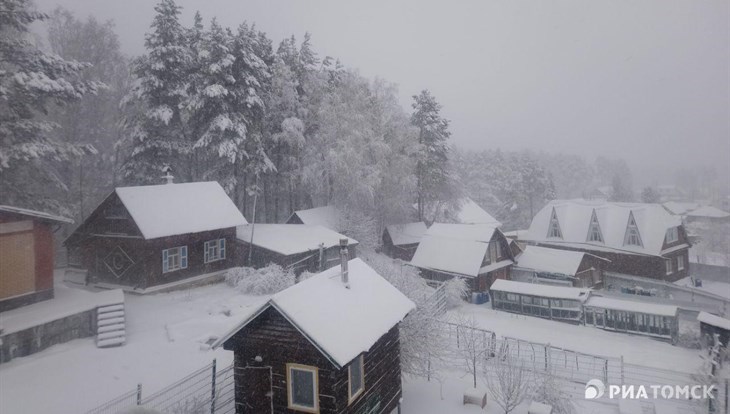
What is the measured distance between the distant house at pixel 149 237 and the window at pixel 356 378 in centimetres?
1546

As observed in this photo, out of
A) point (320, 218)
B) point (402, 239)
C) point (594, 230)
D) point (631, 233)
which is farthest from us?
point (594, 230)

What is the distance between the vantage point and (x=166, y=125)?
103 feet

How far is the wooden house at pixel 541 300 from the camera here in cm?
2773

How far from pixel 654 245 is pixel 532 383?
30.0 metres

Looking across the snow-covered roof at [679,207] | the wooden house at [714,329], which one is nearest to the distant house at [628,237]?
the snow-covered roof at [679,207]

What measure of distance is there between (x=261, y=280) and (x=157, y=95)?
17.4 meters

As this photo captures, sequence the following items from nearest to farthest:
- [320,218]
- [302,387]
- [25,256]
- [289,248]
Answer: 1. [302,387]
2. [25,256]
3. [289,248]
4. [320,218]

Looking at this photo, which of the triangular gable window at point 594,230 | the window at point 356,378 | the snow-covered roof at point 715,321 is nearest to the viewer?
the window at point 356,378

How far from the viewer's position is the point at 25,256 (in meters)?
17.6

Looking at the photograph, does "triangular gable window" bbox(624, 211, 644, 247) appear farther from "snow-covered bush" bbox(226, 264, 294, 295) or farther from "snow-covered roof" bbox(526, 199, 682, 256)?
"snow-covered bush" bbox(226, 264, 294, 295)

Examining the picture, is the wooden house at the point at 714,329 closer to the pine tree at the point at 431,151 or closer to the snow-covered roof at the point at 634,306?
the snow-covered roof at the point at 634,306

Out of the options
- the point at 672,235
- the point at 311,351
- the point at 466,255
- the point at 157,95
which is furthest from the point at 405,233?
the point at 311,351

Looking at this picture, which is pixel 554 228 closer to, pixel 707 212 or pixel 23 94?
pixel 707 212

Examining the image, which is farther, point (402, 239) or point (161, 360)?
point (402, 239)
